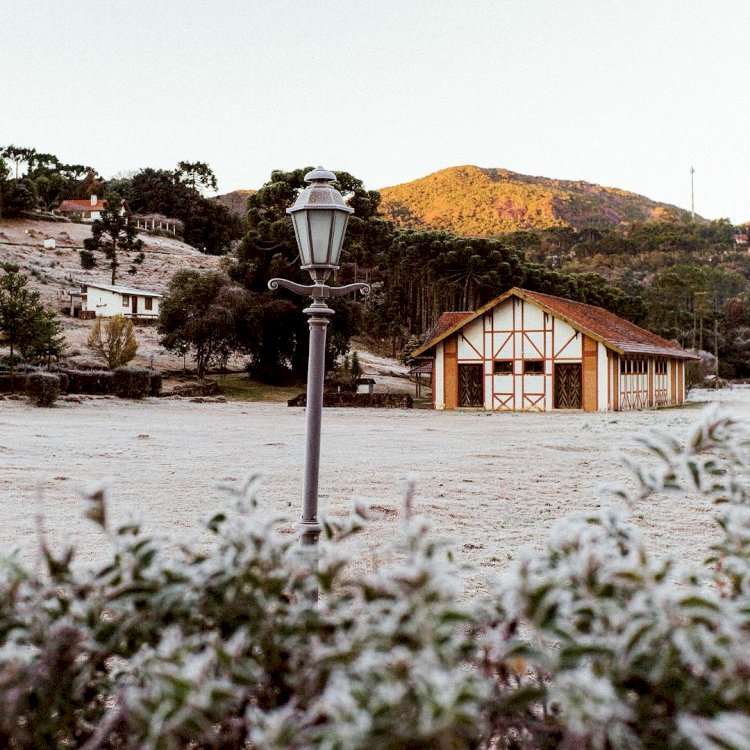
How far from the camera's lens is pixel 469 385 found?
31281 mm

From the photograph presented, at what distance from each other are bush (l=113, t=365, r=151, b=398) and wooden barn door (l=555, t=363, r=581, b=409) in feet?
50.9

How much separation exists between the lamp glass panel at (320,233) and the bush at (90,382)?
2525cm

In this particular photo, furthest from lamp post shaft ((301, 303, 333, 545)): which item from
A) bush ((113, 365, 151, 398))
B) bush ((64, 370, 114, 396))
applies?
bush ((64, 370, 114, 396))

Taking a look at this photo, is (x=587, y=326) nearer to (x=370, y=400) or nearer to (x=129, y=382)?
(x=370, y=400)

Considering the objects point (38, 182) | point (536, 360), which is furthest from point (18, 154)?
point (536, 360)

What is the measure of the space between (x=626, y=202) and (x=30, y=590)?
198m

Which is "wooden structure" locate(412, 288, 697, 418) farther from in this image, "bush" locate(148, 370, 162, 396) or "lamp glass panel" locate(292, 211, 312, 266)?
"lamp glass panel" locate(292, 211, 312, 266)

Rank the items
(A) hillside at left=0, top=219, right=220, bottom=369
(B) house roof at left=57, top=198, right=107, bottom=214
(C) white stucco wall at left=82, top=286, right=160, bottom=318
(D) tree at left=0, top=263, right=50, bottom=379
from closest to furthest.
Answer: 1. (D) tree at left=0, top=263, right=50, bottom=379
2. (A) hillside at left=0, top=219, right=220, bottom=369
3. (C) white stucco wall at left=82, top=286, right=160, bottom=318
4. (B) house roof at left=57, top=198, right=107, bottom=214

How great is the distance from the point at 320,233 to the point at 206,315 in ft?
100

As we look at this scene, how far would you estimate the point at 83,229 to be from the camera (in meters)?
81.1

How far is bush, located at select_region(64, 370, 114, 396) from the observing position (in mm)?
28516

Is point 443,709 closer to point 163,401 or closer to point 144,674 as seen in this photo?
point 144,674

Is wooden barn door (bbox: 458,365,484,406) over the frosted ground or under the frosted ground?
over

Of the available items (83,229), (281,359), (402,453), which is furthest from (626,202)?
(402,453)
